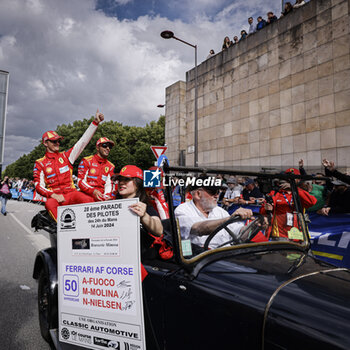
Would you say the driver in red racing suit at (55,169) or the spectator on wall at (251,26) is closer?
the driver in red racing suit at (55,169)

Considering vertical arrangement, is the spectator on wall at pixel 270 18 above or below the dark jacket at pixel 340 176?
above

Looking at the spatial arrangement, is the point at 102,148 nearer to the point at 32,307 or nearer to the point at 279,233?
the point at 32,307

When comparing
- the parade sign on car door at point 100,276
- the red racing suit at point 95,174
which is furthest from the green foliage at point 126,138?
the parade sign on car door at point 100,276

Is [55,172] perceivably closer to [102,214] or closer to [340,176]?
[102,214]

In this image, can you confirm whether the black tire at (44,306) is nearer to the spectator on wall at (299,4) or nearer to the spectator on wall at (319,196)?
the spectator on wall at (319,196)

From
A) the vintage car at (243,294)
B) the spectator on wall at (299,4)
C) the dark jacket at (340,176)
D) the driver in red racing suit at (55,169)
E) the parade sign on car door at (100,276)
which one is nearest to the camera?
the vintage car at (243,294)

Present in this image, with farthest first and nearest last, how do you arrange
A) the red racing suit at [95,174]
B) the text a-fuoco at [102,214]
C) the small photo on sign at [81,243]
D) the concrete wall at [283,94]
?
the concrete wall at [283,94] → the red racing suit at [95,174] → the small photo on sign at [81,243] → the text a-fuoco at [102,214]

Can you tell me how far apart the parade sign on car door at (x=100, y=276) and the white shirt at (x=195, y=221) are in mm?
303

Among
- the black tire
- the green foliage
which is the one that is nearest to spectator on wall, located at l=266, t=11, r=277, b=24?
the black tire

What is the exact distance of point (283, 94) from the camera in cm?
1481

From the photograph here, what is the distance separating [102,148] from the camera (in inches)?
192

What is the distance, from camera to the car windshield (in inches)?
80.8

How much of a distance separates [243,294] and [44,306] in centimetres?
241

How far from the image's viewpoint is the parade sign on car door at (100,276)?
79.0 inches
